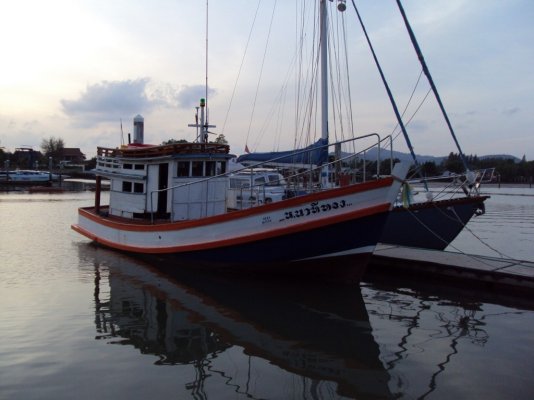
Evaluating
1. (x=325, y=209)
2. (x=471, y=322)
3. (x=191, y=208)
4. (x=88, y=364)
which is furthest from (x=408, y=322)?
(x=191, y=208)

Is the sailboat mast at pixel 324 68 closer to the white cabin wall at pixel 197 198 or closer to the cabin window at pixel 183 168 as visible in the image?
the white cabin wall at pixel 197 198

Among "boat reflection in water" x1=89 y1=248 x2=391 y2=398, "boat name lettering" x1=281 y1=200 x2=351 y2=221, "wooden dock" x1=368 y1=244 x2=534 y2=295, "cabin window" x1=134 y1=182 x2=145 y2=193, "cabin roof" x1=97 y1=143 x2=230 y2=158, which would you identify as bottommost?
"boat reflection in water" x1=89 y1=248 x2=391 y2=398

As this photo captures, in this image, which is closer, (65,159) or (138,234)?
(138,234)

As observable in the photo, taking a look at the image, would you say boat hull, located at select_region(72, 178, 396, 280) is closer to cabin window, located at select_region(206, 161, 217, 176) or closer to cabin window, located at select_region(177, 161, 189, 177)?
cabin window, located at select_region(177, 161, 189, 177)

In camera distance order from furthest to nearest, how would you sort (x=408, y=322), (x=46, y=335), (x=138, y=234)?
(x=138, y=234), (x=408, y=322), (x=46, y=335)

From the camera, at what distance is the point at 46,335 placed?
24.0ft

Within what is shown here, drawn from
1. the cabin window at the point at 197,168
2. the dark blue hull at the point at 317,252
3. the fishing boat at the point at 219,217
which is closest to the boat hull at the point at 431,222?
the fishing boat at the point at 219,217

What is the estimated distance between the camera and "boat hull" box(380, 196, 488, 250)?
14430 millimetres

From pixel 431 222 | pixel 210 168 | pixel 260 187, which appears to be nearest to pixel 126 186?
pixel 210 168

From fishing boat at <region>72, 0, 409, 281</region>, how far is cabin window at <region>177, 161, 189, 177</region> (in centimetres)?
3

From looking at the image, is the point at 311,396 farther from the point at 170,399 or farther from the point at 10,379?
the point at 10,379

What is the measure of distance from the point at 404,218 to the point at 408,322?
735 centimetres

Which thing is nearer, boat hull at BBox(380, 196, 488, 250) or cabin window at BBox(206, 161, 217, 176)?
cabin window at BBox(206, 161, 217, 176)

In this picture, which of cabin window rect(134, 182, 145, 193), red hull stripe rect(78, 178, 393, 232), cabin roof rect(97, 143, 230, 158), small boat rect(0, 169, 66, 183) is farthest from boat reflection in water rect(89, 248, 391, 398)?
small boat rect(0, 169, 66, 183)
